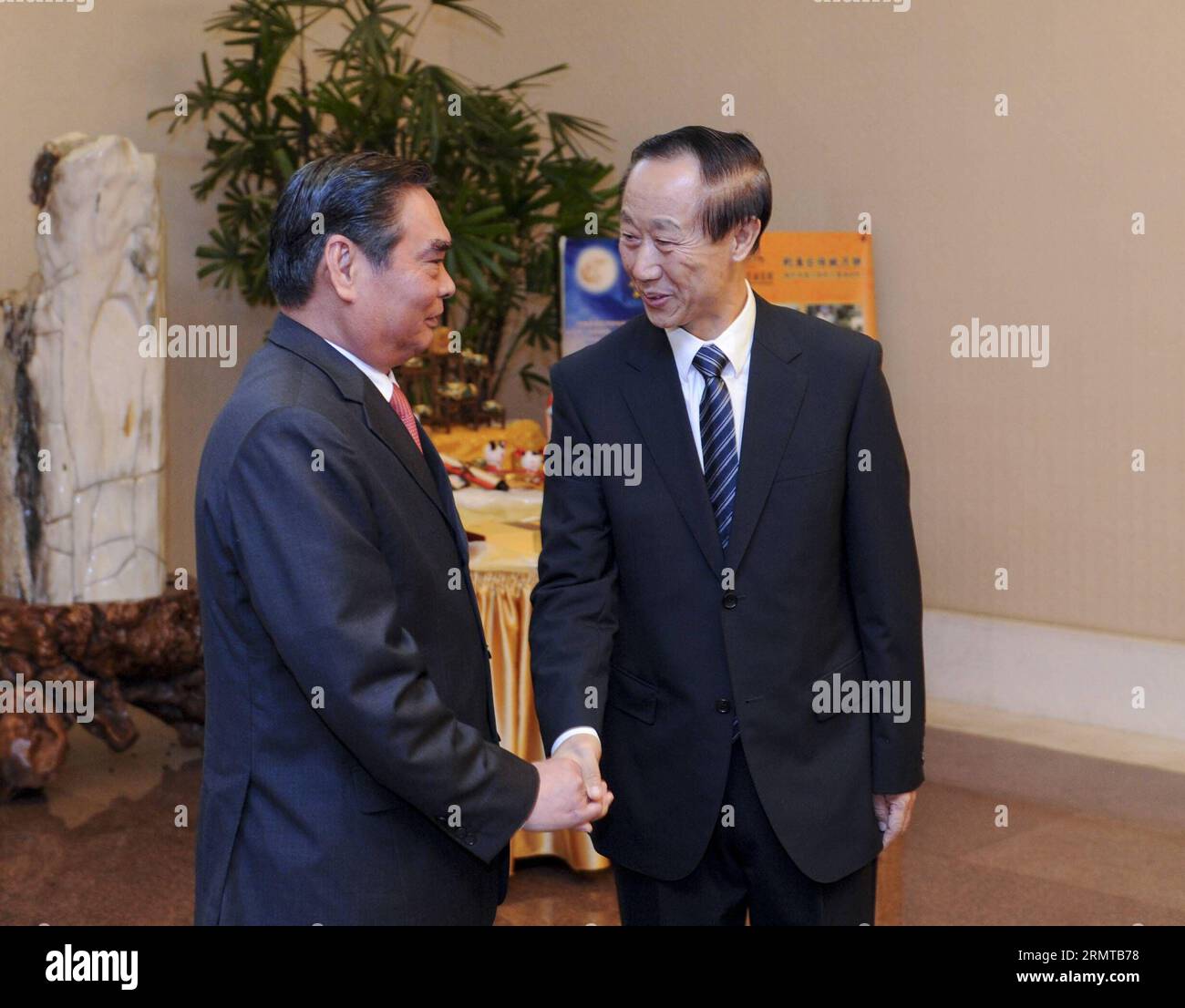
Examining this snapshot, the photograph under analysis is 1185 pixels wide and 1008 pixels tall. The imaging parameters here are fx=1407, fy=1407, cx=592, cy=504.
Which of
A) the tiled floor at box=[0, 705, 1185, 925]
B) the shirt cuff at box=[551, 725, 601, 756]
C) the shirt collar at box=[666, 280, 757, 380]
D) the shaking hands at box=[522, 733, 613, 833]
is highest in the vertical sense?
the shirt collar at box=[666, 280, 757, 380]

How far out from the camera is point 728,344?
2.18 meters

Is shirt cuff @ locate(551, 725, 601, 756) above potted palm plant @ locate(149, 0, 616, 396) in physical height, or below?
below

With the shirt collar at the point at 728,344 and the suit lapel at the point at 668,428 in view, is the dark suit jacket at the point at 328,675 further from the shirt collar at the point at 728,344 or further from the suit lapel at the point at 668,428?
the shirt collar at the point at 728,344

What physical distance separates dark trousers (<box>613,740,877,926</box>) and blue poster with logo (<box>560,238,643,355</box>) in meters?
4.14

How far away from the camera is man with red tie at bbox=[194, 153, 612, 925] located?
1.69 meters

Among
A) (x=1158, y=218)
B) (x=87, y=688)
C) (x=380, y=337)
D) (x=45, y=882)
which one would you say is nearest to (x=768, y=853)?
(x=380, y=337)

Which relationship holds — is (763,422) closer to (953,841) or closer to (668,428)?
(668,428)

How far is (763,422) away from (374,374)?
59cm

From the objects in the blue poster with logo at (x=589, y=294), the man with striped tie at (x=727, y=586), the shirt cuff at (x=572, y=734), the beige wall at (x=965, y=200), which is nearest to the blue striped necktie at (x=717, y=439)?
the man with striped tie at (x=727, y=586)

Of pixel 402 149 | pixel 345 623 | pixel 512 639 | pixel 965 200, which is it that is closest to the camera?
pixel 345 623

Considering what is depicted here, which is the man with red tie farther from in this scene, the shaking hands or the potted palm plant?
the potted palm plant

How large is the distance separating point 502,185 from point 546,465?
14.7 ft

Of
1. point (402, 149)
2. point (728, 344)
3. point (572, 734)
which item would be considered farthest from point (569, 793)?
point (402, 149)

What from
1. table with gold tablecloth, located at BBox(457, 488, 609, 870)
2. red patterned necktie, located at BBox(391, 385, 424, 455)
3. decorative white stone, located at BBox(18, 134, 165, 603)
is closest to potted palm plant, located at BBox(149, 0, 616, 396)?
decorative white stone, located at BBox(18, 134, 165, 603)
